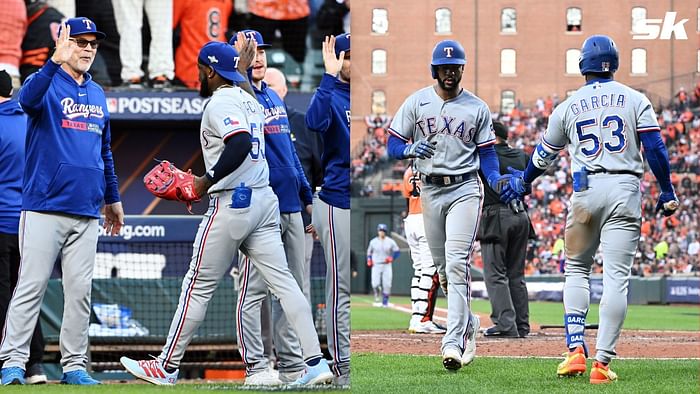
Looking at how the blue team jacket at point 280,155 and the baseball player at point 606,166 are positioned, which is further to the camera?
the blue team jacket at point 280,155

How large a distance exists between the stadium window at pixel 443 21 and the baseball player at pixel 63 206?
6.00 ft

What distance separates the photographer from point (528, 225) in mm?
5781

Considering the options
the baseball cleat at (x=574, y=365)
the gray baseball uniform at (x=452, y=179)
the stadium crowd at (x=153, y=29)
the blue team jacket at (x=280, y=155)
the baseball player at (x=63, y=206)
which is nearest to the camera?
the baseball cleat at (x=574, y=365)

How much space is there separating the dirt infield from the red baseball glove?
1.32 metres

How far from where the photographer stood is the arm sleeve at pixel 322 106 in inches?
216

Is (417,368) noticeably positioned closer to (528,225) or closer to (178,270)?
(528,225)

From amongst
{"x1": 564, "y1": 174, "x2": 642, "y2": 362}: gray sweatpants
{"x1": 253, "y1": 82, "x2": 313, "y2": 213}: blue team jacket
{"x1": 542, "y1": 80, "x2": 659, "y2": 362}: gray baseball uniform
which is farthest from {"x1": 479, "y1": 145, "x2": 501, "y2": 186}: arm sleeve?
{"x1": 253, "y1": 82, "x2": 313, "y2": 213}: blue team jacket

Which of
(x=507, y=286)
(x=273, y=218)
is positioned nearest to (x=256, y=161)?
(x=273, y=218)

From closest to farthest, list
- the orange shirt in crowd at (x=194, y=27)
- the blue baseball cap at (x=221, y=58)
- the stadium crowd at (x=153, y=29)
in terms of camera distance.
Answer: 1. the blue baseball cap at (x=221, y=58)
2. the stadium crowd at (x=153, y=29)
3. the orange shirt in crowd at (x=194, y=27)

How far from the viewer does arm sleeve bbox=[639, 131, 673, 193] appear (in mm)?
5078

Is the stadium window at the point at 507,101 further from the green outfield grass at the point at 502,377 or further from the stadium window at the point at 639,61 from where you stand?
the green outfield grass at the point at 502,377

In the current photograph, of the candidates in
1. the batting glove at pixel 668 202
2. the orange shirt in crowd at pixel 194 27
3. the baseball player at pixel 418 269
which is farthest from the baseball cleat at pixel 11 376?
the orange shirt in crowd at pixel 194 27

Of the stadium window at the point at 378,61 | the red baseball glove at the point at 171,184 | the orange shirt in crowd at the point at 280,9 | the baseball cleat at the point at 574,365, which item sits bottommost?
the baseball cleat at the point at 574,365

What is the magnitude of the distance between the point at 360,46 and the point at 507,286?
1.60 metres
